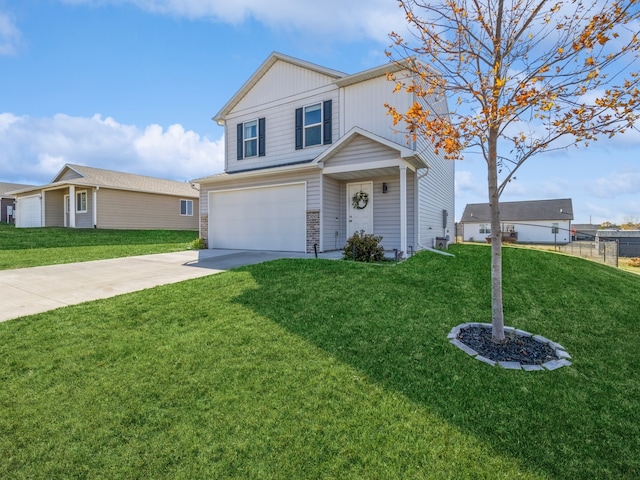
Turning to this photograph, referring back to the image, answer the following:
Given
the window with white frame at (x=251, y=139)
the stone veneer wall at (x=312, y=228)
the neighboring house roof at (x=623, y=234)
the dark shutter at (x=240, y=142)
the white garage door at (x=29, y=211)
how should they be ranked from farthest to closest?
1. the neighboring house roof at (x=623, y=234)
2. the white garage door at (x=29, y=211)
3. the dark shutter at (x=240, y=142)
4. the window with white frame at (x=251, y=139)
5. the stone veneer wall at (x=312, y=228)

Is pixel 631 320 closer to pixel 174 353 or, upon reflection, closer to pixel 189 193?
pixel 174 353

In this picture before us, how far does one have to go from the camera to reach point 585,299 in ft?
19.7

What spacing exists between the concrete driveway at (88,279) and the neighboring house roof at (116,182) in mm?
13094

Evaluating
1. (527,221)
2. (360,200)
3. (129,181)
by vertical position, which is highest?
(129,181)

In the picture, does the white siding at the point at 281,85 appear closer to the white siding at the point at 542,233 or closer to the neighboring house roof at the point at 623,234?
the neighboring house roof at the point at 623,234

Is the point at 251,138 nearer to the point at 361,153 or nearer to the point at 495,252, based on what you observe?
the point at 361,153

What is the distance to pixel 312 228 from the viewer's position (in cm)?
1064

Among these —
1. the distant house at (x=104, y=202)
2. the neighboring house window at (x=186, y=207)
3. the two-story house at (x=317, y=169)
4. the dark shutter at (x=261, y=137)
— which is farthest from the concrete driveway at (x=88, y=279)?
the neighboring house window at (x=186, y=207)

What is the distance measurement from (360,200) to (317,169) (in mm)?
1891

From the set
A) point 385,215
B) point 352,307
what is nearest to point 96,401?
point 352,307

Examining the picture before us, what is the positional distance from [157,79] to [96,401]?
12.1 m

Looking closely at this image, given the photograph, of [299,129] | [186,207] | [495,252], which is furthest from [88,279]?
[186,207]

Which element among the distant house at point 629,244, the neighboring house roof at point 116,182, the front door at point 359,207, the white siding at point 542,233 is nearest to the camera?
the front door at point 359,207

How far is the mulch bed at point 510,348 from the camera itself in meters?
3.62
